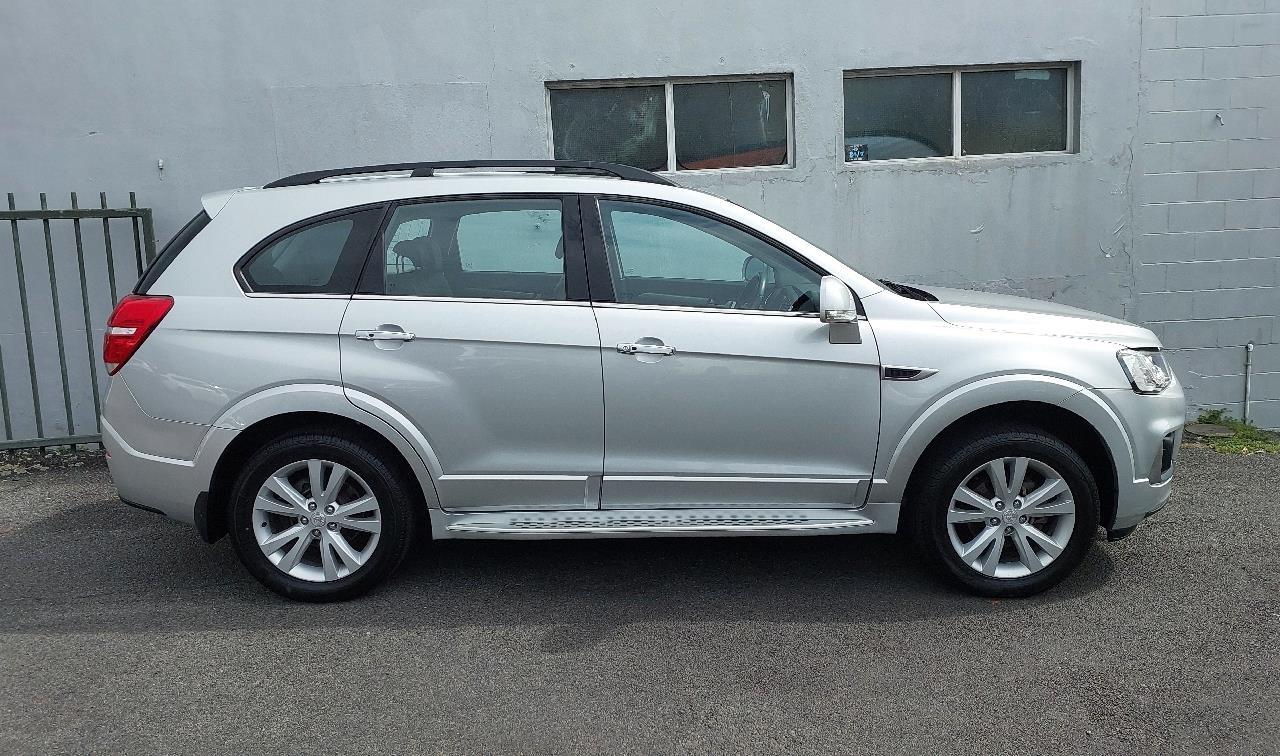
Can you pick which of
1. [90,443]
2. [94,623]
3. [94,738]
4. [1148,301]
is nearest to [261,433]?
[94,623]

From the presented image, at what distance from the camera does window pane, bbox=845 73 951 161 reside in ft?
25.8

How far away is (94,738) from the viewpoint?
3.68m

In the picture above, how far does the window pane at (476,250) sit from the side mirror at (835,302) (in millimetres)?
1074

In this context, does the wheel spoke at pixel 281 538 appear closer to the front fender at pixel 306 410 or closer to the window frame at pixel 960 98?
the front fender at pixel 306 410

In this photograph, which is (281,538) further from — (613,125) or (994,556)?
(613,125)

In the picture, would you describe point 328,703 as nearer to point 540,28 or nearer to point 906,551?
point 906,551

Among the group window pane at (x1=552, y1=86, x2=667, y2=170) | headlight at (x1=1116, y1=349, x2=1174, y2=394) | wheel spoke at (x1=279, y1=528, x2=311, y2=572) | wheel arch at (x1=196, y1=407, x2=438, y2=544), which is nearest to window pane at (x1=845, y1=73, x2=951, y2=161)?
window pane at (x1=552, y1=86, x2=667, y2=170)

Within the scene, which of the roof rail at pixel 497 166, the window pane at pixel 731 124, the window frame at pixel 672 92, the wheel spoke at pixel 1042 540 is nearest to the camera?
the wheel spoke at pixel 1042 540

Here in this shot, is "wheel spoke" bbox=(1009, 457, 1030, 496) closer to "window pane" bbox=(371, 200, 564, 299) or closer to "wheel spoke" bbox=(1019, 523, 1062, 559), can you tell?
"wheel spoke" bbox=(1019, 523, 1062, 559)

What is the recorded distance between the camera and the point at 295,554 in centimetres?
470

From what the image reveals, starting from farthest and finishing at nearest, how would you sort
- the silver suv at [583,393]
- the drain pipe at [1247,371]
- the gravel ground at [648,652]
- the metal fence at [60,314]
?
1. the drain pipe at [1247,371]
2. the metal fence at [60,314]
3. the silver suv at [583,393]
4. the gravel ground at [648,652]

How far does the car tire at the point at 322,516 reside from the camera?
15.1 feet

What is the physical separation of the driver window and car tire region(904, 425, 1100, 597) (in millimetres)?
881

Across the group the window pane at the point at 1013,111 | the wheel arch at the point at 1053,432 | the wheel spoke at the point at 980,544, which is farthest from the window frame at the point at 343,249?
the window pane at the point at 1013,111
